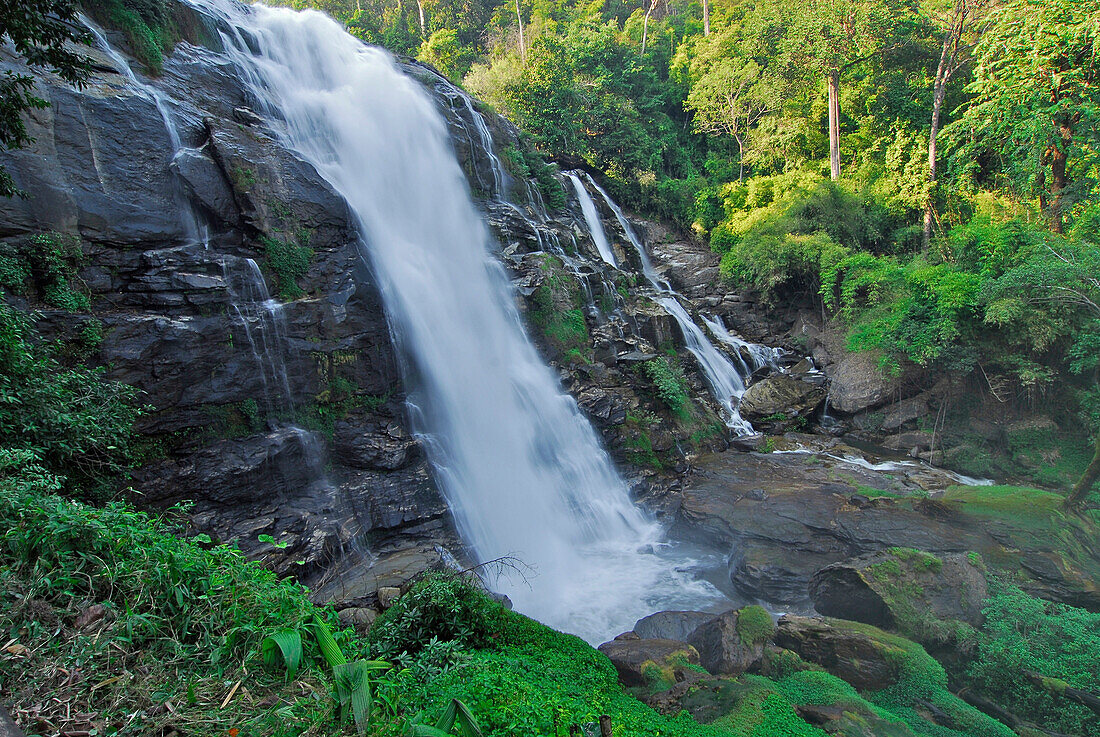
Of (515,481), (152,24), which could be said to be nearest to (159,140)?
(152,24)

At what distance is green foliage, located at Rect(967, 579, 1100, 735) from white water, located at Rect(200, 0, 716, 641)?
160 inches

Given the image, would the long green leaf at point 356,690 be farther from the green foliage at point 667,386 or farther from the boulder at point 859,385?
the boulder at point 859,385

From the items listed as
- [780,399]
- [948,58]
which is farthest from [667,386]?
[948,58]

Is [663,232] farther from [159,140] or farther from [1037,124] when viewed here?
[159,140]

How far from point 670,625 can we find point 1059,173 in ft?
63.7

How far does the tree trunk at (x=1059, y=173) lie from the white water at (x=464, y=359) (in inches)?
648

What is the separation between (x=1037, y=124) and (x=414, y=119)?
750 inches

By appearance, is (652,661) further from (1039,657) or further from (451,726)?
(1039,657)

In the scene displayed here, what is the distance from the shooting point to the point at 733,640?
6.60 metres

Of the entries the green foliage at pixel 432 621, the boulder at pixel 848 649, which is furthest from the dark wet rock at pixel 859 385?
the green foliage at pixel 432 621

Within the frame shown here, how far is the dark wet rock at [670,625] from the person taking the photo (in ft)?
24.5

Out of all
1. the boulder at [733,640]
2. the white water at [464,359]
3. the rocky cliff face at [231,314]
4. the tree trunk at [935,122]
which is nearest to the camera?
the boulder at [733,640]

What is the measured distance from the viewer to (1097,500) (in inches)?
387

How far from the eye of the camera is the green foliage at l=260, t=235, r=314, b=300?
10180 millimetres
